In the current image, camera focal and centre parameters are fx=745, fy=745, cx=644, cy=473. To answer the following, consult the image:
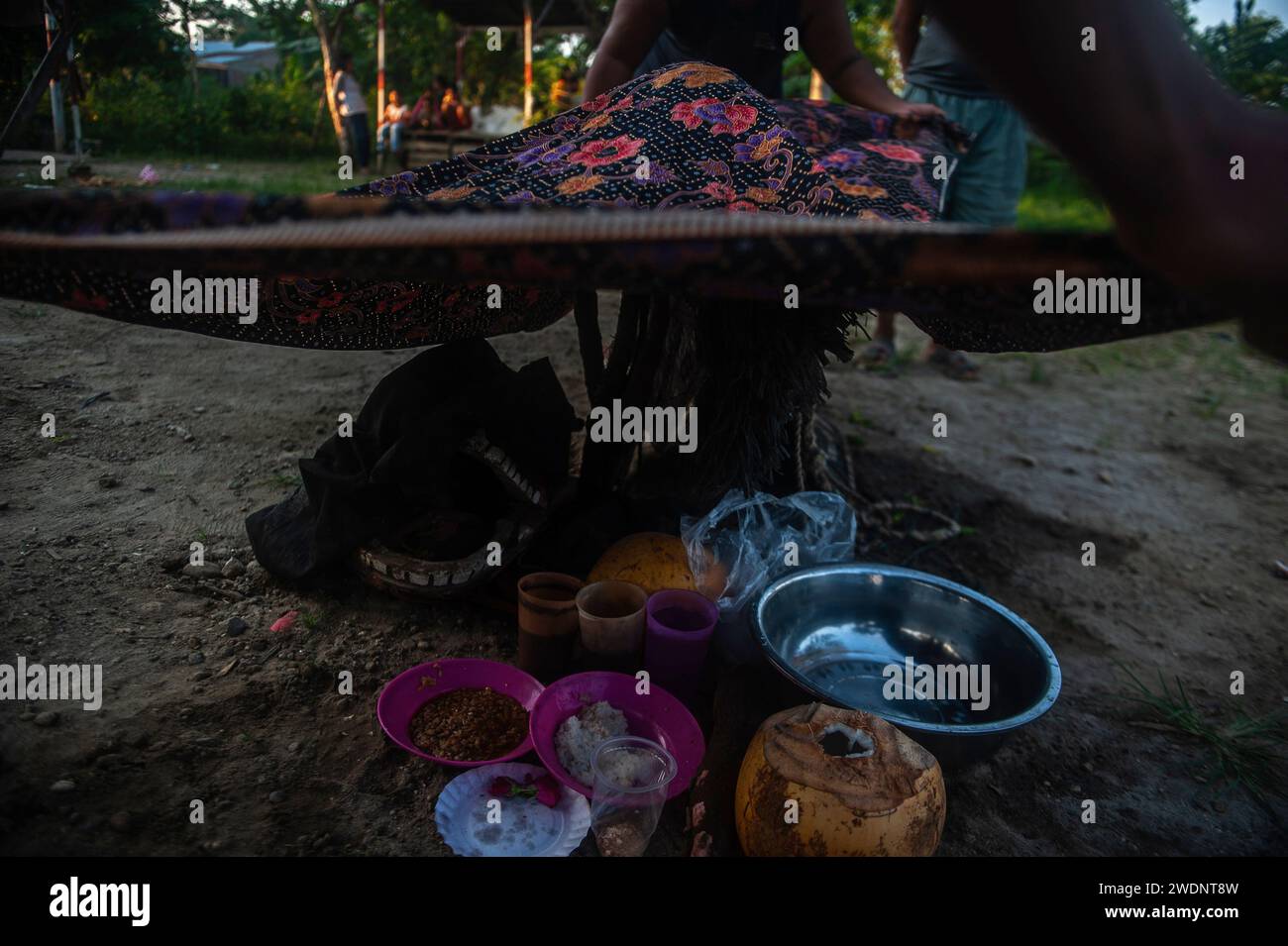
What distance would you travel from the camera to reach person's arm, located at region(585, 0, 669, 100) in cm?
260

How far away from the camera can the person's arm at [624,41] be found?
2.60m

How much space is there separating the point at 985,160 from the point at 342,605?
Answer: 4.17 m

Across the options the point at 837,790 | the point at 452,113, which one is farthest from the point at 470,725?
the point at 452,113

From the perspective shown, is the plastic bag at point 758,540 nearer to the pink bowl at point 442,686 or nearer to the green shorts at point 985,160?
the pink bowl at point 442,686

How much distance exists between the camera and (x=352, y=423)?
95.3 inches

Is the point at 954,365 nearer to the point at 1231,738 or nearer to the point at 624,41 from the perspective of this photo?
the point at 1231,738

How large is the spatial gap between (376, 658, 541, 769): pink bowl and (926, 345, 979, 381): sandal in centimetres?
438

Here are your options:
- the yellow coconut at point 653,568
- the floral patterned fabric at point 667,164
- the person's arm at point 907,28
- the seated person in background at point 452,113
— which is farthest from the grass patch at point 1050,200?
the seated person in background at point 452,113

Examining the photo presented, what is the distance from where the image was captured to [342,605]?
2355mm

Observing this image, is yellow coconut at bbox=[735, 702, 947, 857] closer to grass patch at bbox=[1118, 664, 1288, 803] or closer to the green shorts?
grass patch at bbox=[1118, 664, 1288, 803]

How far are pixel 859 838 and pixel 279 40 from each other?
95.7 ft

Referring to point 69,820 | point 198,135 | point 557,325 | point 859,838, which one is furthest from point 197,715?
point 198,135

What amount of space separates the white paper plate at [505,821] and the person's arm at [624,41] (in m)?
2.20
